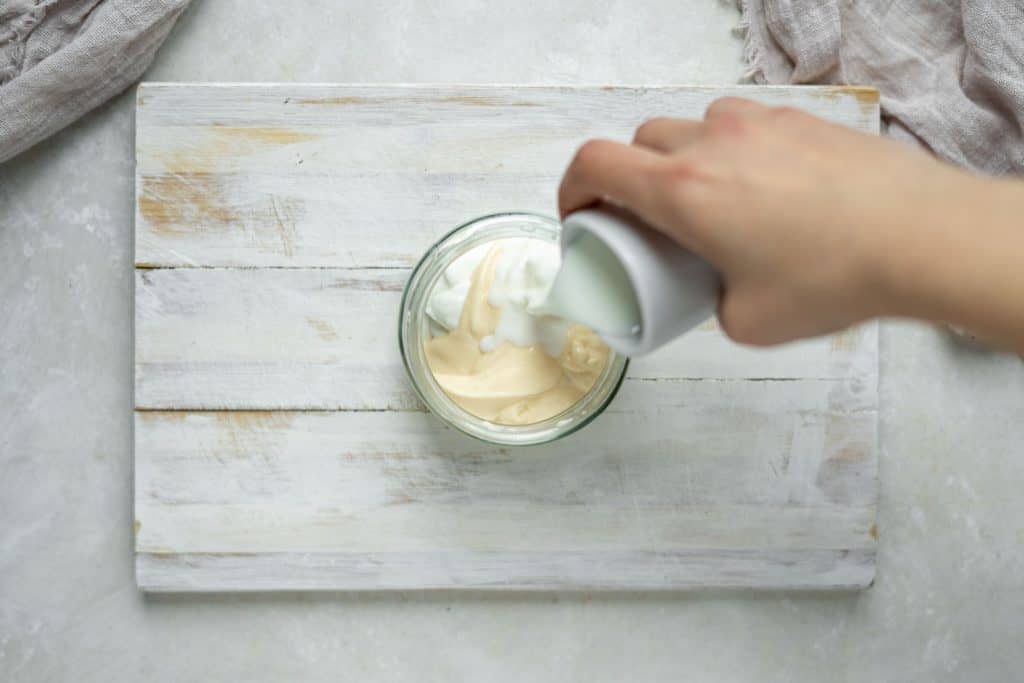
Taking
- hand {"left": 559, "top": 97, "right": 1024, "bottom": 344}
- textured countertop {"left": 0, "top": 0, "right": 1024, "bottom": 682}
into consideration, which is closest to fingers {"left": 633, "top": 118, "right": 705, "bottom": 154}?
hand {"left": 559, "top": 97, "right": 1024, "bottom": 344}

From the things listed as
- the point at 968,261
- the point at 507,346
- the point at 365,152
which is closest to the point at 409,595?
the point at 507,346

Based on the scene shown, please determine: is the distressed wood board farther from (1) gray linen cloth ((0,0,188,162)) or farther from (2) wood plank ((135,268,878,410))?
(1) gray linen cloth ((0,0,188,162))

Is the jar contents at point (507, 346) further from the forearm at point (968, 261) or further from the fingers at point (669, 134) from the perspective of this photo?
the forearm at point (968, 261)

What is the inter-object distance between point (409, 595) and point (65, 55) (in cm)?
75

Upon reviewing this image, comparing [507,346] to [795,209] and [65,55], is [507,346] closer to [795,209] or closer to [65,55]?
[795,209]

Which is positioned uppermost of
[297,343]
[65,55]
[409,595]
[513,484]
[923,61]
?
[65,55]

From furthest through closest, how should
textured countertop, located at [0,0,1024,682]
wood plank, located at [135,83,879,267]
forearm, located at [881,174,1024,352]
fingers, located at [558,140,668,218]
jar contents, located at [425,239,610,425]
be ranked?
textured countertop, located at [0,0,1024,682] < wood plank, located at [135,83,879,267] < jar contents, located at [425,239,610,425] < fingers, located at [558,140,668,218] < forearm, located at [881,174,1024,352]

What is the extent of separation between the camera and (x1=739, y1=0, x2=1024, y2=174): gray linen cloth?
1.06 meters

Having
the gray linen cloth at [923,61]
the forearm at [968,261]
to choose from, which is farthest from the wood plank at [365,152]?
the forearm at [968,261]

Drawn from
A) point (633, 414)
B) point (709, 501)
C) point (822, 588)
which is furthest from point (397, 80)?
point (822, 588)

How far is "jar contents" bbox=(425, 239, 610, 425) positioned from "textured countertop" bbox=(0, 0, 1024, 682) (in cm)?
32

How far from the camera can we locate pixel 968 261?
52 centimetres

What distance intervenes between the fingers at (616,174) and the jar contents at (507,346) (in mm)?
204

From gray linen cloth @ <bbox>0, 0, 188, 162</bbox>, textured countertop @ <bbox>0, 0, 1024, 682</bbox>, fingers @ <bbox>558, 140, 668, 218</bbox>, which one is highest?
fingers @ <bbox>558, 140, 668, 218</bbox>
